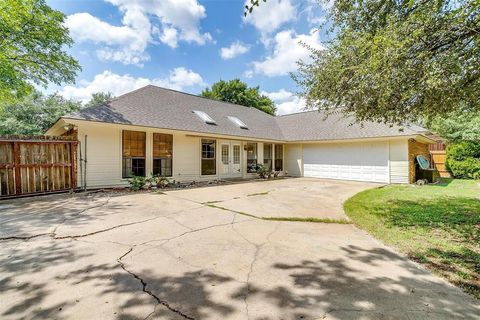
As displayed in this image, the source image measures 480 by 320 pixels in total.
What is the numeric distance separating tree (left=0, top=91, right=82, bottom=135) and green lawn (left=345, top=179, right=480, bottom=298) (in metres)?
28.2

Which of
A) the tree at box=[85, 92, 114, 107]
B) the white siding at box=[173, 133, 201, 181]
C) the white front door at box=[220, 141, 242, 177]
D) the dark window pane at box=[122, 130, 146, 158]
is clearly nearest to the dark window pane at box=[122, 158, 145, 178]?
the dark window pane at box=[122, 130, 146, 158]

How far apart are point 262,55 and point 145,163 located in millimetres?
11207

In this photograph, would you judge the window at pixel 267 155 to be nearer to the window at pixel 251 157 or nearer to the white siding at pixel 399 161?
the window at pixel 251 157

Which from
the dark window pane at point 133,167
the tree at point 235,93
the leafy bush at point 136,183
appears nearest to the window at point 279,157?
the dark window pane at point 133,167

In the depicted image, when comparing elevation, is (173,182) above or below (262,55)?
below

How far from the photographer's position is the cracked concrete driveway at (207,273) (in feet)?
7.47

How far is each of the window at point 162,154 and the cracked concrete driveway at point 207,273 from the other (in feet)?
19.6

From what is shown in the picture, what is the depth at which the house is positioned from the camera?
9797 millimetres

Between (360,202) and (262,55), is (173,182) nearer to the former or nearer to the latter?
(360,202)

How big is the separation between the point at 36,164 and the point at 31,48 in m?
6.82

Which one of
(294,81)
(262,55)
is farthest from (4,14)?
(262,55)

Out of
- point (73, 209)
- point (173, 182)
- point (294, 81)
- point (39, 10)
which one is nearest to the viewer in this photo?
point (73, 209)

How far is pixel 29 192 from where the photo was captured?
8.02 m

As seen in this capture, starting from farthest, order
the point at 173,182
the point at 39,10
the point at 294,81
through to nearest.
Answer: the point at 173,182
the point at 39,10
the point at 294,81
